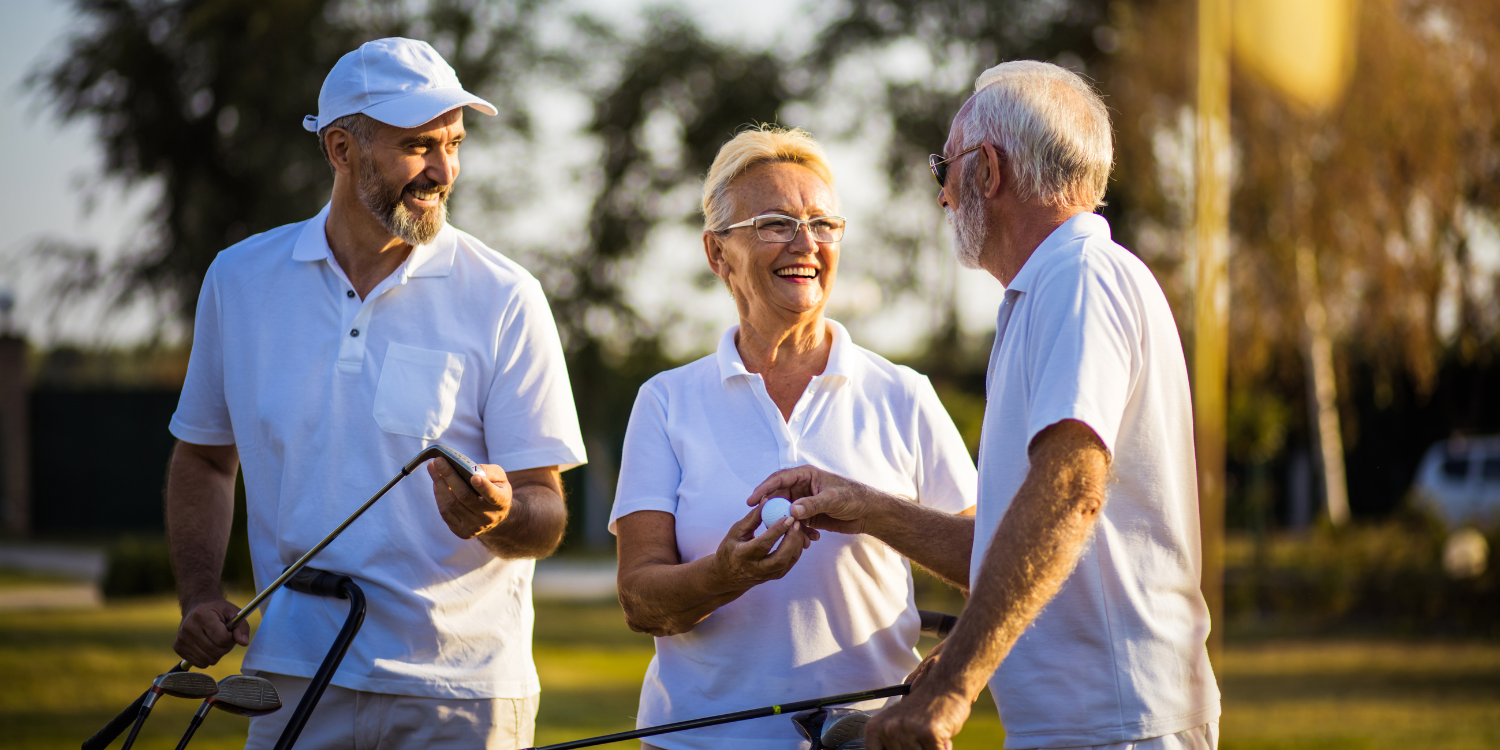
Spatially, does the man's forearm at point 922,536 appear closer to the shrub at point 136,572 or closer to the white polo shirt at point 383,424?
the white polo shirt at point 383,424

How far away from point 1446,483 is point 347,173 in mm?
18857

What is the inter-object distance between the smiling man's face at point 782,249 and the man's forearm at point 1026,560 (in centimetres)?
90

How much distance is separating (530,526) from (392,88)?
0.92 meters

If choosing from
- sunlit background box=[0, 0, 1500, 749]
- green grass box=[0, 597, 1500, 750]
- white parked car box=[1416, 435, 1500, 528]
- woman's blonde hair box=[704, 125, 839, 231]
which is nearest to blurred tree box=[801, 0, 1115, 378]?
sunlit background box=[0, 0, 1500, 749]

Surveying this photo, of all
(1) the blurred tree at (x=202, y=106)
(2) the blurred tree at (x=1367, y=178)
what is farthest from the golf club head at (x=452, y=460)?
(1) the blurred tree at (x=202, y=106)

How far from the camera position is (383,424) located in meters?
2.51

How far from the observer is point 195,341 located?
272cm

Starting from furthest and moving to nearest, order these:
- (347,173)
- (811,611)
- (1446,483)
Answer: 1. (1446,483)
2. (347,173)
3. (811,611)

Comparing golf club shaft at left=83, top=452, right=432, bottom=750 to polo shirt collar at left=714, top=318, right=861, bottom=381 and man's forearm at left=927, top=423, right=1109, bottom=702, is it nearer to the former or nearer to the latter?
polo shirt collar at left=714, top=318, right=861, bottom=381

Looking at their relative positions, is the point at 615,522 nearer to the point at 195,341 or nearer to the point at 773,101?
the point at 195,341

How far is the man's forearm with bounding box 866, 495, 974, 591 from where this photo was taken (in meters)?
2.43

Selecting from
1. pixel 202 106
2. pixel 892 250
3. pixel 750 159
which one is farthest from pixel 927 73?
pixel 750 159

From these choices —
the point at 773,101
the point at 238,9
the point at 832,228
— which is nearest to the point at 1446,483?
the point at 773,101

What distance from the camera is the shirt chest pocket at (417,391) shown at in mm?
2520
